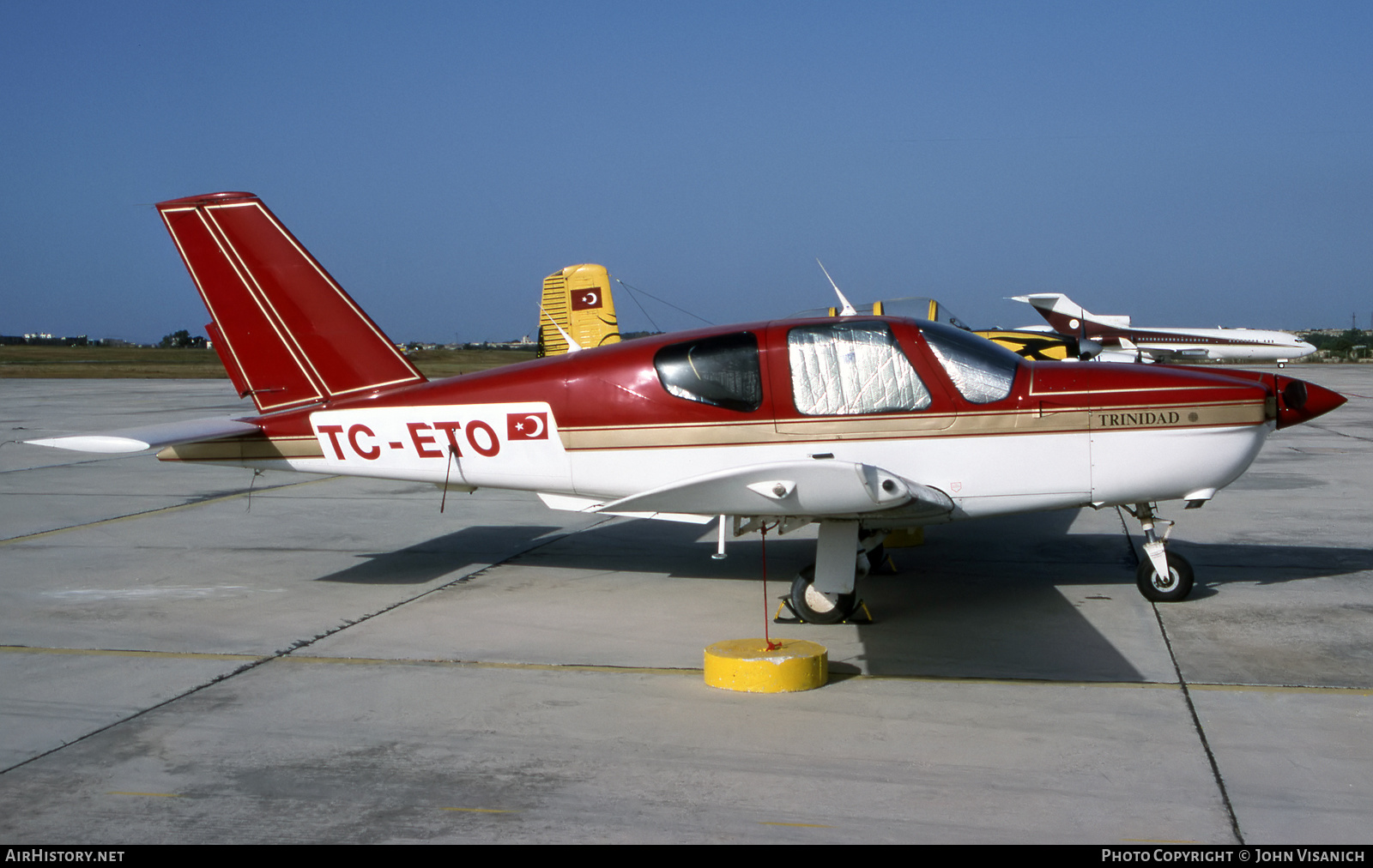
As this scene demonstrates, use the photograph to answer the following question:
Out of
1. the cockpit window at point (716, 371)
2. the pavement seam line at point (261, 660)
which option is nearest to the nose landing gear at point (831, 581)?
the cockpit window at point (716, 371)

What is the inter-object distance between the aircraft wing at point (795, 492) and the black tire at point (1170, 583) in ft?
6.19

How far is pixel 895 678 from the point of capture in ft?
19.6

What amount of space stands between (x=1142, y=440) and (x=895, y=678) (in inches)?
94.7

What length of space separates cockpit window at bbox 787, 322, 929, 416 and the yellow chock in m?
1.82

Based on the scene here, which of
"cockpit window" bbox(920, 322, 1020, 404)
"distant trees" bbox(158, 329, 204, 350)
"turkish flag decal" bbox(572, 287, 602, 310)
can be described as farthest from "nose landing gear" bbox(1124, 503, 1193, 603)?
"distant trees" bbox(158, 329, 204, 350)

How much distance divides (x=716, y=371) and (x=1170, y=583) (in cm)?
348

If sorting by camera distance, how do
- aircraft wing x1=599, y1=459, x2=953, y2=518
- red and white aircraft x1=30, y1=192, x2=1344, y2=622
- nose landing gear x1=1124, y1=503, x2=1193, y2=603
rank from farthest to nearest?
nose landing gear x1=1124, y1=503, x2=1193, y2=603
red and white aircraft x1=30, y1=192, x2=1344, y2=622
aircraft wing x1=599, y1=459, x2=953, y2=518

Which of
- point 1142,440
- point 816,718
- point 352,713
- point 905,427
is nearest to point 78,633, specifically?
point 352,713

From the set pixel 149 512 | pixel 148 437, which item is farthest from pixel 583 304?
pixel 148 437

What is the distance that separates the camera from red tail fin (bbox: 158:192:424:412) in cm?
826

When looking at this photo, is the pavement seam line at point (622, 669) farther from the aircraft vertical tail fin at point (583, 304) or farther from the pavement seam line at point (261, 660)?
the aircraft vertical tail fin at point (583, 304)

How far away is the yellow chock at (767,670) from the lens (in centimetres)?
574

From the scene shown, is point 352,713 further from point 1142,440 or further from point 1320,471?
point 1320,471

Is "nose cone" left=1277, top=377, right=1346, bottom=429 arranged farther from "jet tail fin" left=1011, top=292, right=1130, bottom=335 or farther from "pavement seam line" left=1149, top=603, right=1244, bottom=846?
"jet tail fin" left=1011, top=292, right=1130, bottom=335
